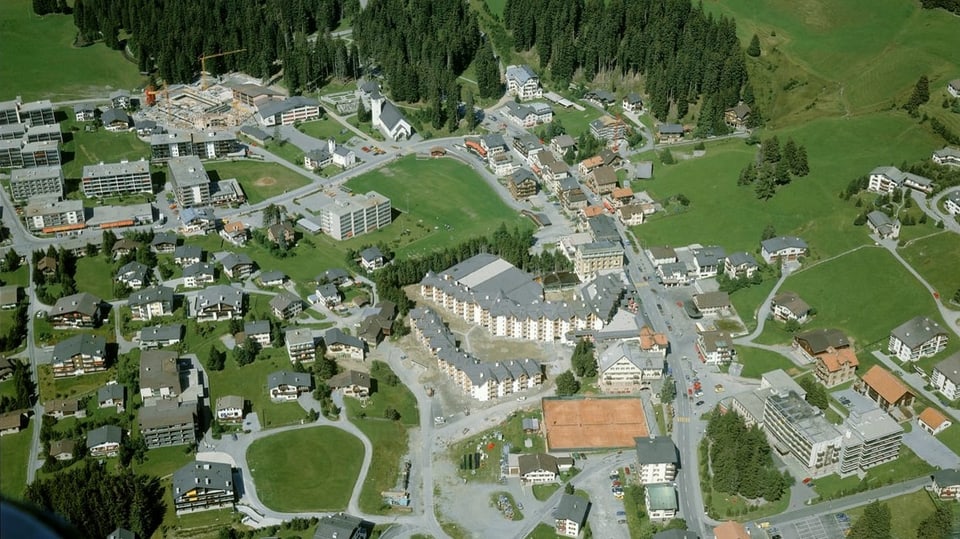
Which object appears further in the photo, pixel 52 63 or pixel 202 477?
pixel 52 63

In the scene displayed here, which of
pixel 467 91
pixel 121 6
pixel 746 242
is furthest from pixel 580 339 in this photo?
pixel 121 6

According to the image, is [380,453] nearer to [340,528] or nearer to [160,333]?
[340,528]

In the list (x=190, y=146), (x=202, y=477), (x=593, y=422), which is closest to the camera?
(x=202, y=477)

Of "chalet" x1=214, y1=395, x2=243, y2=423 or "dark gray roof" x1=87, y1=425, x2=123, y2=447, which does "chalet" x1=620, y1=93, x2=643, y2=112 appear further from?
"dark gray roof" x1=87, y1=425, x2=123, y2=447

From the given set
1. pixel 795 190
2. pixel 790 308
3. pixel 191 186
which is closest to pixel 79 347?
pixel 191 186

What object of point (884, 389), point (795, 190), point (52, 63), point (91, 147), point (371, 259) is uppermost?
point (795, 190)

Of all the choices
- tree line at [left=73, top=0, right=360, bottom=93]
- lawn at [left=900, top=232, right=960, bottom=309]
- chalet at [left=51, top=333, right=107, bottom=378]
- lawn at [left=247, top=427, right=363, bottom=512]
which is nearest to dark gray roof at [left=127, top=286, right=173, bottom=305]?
chalet at [left=51, top=333, right=107, bottom=378]

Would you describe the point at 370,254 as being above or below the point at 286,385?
above
